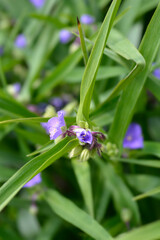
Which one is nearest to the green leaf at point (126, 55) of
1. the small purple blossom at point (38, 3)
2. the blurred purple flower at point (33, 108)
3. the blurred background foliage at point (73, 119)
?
the blurred background foliage at point (73, 119)

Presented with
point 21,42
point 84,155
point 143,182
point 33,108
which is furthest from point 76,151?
point 21,42

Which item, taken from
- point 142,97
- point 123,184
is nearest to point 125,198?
point 123,184

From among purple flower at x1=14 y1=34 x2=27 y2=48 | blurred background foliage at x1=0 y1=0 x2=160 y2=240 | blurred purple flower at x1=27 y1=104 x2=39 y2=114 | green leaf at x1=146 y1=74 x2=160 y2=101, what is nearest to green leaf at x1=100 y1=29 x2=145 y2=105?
blurred background foliage at x1=0 y1=0 x2=160 y2=240

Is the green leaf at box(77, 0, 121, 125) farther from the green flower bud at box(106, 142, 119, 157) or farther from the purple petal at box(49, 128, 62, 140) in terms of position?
the green flower bud at box(106, 142, 119, 157)

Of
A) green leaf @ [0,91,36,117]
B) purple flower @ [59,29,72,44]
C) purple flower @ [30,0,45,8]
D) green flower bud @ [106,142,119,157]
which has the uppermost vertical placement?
purple flower @ [30,0,45,8]

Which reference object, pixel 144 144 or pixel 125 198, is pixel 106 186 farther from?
Answer: pixel 144 144

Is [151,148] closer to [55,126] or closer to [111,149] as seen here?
[111,149]

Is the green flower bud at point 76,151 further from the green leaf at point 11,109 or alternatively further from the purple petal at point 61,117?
the green leaf at point 11,109
